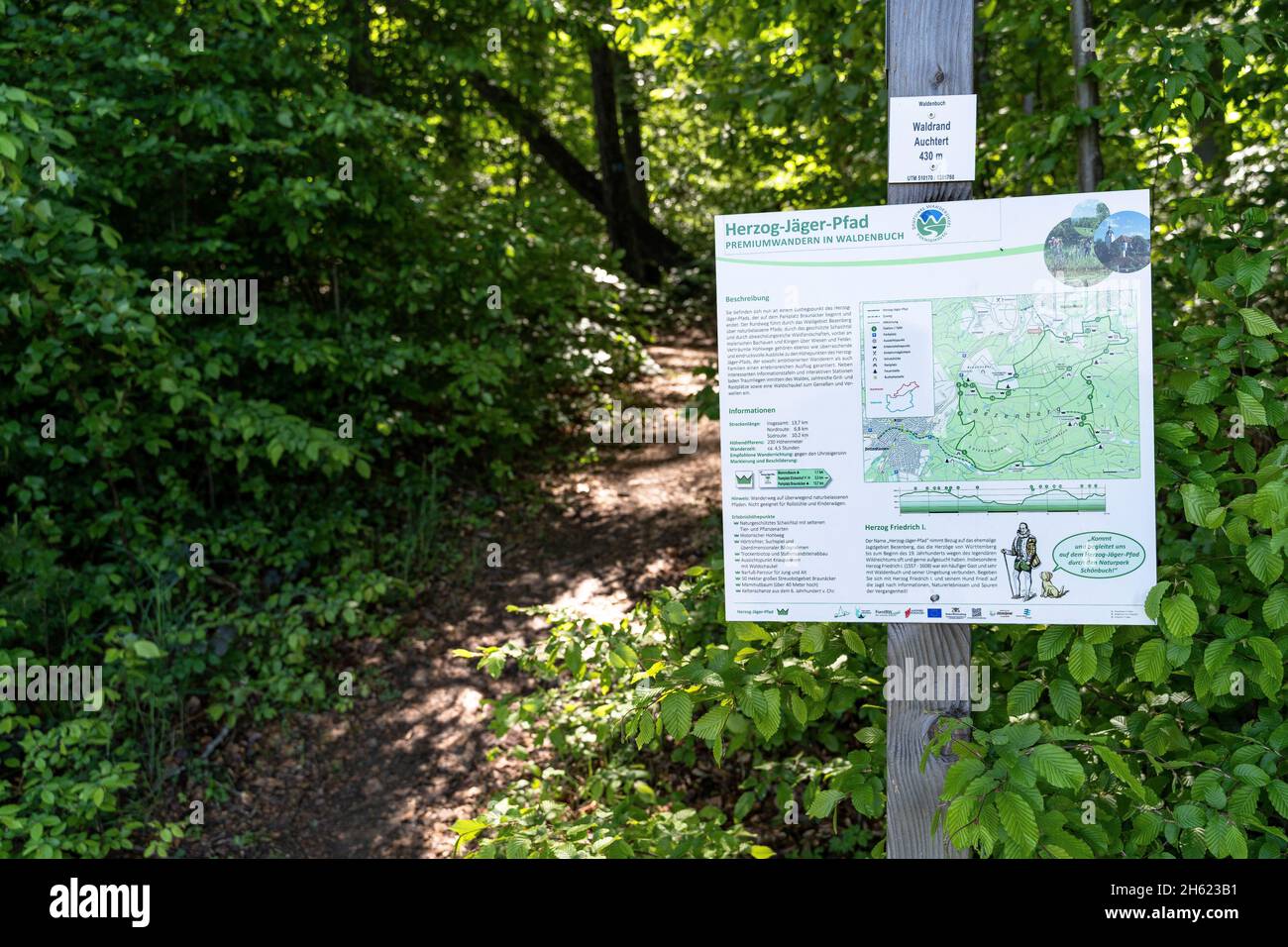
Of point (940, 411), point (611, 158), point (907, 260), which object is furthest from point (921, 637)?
point (611, 158)

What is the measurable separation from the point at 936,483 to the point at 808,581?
0.40m

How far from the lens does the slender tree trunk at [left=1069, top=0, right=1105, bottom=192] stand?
13.4 feet

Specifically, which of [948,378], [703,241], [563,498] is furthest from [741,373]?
[703,241]

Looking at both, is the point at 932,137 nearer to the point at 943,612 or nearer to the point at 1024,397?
the point at 1024,397

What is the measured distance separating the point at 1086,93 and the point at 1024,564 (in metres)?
2.70

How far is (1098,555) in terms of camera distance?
2432 mm

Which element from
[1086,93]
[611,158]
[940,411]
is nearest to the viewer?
[940,411]

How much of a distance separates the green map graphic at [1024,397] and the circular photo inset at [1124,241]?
0.07 m

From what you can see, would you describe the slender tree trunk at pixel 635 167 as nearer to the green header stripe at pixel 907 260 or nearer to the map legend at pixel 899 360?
the green header stripe at pixel 907 260

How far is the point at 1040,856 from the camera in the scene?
2.35 m

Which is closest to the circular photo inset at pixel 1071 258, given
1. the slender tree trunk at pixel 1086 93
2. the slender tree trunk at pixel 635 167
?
the slender tree trunk at pixel 1086 93

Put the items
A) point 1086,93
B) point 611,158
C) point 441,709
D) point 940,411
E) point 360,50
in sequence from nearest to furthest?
point 940,411 < point 1086,93 < point 441,709 < point 360,50 < point 611,158

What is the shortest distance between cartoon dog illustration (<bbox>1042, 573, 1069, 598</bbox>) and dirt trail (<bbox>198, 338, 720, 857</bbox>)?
309 centimetres

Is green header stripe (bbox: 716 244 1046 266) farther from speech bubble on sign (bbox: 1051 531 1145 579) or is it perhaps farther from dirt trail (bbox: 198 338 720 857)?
dirt trail (bbox: 198 338 720 857)
